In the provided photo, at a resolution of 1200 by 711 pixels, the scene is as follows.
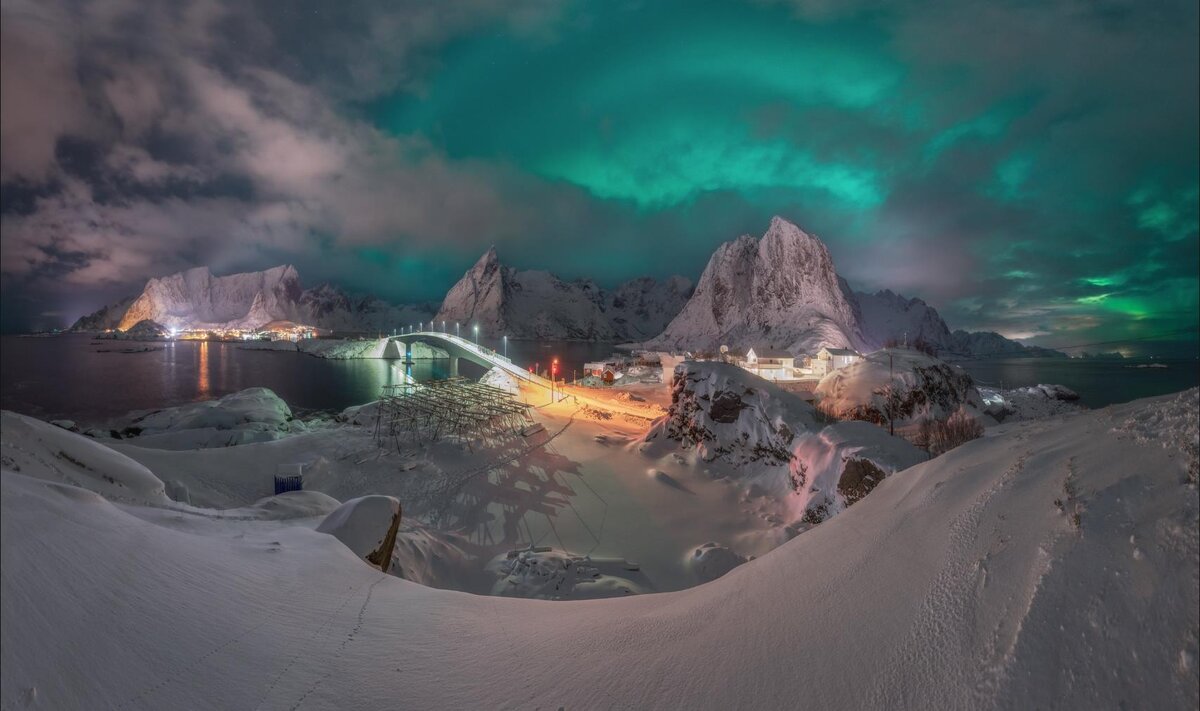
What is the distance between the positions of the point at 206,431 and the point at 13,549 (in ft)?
80.4

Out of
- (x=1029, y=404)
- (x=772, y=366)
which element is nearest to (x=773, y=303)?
(x=772, y=366)

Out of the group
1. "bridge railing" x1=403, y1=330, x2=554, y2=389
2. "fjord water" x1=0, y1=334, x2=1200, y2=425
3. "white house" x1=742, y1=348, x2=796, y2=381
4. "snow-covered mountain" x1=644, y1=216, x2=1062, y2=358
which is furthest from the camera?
"snow-covered mountain" x1=644, y1=216, x2=1062, y2=358

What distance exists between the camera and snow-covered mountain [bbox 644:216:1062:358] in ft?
270

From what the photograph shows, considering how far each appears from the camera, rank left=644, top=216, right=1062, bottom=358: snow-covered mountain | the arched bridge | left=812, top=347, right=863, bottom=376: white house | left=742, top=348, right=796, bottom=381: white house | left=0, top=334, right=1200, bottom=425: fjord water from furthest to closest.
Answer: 1. left=644, top=216, right=1062, bottom=358: snow-covered mountain
2. left=742, top=348, right=796, bottom=381: white house
3. left=812, top=347, right=863, bottom=376: white house
4. the arched bridge
5. left=0, top=334, right=1200, bottom=425: fjord water

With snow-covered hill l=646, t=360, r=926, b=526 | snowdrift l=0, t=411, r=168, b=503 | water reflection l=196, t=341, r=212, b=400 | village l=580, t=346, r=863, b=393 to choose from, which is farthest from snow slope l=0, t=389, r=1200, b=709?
water reflection l=196, t=341, r=212, b=400

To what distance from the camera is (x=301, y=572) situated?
471 centimetres

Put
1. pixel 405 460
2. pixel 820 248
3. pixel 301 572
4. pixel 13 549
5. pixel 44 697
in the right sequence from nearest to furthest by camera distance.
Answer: pixel 44 697 < pixel 13 549 < pixel 301 572 < pixel 405 460 < pixel 820 248

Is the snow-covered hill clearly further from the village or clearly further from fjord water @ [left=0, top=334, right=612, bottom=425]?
fjord water @ [left=0, top=334, right=612, bottom=425]

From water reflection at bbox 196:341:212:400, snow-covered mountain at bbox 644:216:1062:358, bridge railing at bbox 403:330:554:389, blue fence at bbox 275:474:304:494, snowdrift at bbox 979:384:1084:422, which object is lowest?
water reflection at bbox 196:341:212:400

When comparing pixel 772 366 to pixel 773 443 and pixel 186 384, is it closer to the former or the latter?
pixel 773 443

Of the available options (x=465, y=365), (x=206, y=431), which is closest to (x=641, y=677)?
(x=206, y=431)

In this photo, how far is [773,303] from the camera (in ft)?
311

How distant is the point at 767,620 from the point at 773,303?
325 ft

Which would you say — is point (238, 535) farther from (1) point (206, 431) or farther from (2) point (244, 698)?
(1) point (206, 431)
